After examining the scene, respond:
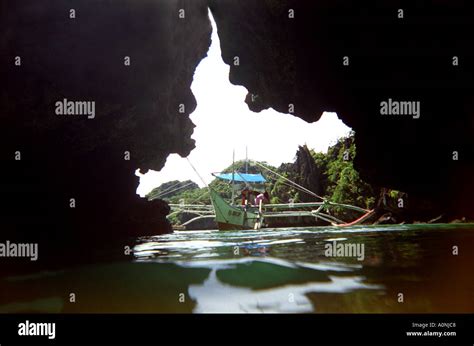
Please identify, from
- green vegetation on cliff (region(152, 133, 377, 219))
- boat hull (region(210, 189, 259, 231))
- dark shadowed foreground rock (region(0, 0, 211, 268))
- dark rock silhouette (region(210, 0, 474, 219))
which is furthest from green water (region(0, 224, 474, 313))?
green vegetation on cliff (region(152, 133, 377, 219))

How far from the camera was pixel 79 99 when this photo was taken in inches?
427

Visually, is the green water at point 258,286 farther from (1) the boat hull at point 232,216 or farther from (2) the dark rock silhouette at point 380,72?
(1) the boat hull at point 232,216

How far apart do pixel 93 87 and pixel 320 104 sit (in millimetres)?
9430

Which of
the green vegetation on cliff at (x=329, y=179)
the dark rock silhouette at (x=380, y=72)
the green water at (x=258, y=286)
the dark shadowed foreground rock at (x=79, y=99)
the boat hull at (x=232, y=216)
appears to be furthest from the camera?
A: the green vegetation on cliff at (x=329, y=179)

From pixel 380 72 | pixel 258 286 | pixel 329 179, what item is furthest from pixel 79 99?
pixel 329 179

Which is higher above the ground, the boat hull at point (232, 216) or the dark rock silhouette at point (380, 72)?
the dark rock silhouette at point (380, 72)

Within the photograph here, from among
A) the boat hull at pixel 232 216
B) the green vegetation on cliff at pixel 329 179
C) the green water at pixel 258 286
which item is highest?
the green vegetation on cliff at pixel 329 179

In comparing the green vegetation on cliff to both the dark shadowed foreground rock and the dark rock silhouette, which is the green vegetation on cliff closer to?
the dark rock silhouette

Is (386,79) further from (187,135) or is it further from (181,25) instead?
(187,135)

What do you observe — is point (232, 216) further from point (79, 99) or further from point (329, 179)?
point (79, 99)

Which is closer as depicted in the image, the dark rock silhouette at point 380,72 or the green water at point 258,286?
the green water at point 258,286

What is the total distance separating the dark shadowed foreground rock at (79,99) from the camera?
9.55m

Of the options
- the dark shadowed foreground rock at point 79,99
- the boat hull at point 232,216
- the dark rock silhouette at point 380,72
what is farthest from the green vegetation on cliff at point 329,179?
the dark shadowed foreground rock at point 79,99

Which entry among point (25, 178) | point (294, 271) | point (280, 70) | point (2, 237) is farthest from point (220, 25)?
point (294, 271)
